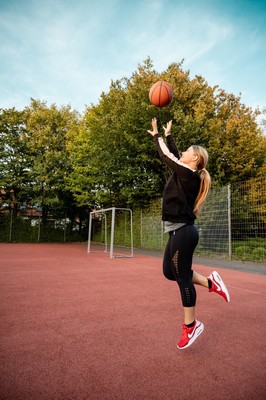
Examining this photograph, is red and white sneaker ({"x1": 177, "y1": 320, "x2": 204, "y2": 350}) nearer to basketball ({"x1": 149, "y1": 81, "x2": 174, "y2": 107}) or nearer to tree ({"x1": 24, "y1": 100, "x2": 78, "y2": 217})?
basketball ({"x1": 149, "y1": 81, "x2": 174, "y2": 107})

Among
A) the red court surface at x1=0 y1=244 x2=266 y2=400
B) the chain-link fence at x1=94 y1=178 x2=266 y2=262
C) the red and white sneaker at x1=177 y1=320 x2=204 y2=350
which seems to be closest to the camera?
the red court surface at x1=0 y1=244 x2=266 y2=400

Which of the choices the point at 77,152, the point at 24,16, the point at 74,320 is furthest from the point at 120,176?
the point at 74,320

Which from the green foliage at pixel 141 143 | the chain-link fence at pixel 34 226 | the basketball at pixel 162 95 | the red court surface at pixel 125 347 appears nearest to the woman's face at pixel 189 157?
the red court surface at pixel 125 347

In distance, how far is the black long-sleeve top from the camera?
230 cm

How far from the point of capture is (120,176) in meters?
15.2

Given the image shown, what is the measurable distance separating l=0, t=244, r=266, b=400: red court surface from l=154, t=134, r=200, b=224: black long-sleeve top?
1.10 m

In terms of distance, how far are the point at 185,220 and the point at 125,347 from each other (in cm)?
118

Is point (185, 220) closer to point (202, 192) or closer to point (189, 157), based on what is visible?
point (202, 192)

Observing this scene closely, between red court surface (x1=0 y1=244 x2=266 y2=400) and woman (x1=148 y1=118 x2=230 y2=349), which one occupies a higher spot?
woman (x1=148 y1=118 x2=230 y2=349)

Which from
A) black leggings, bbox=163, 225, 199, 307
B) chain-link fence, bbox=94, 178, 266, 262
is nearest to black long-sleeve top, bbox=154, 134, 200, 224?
black leggings, bbox=163, 225, 199, 307

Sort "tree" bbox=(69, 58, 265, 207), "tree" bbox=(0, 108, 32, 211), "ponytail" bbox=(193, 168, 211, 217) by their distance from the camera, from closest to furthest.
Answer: "ponytail" bbox=(193, 168, 211, 217) < "tree" bbox=(69, 58, 265, 207) < "tree" bbox=(0, 108, 32, 211)

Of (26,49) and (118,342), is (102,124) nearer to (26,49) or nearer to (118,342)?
(26,49)

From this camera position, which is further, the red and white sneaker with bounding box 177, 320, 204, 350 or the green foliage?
the green foliage

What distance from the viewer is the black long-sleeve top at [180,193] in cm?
230
